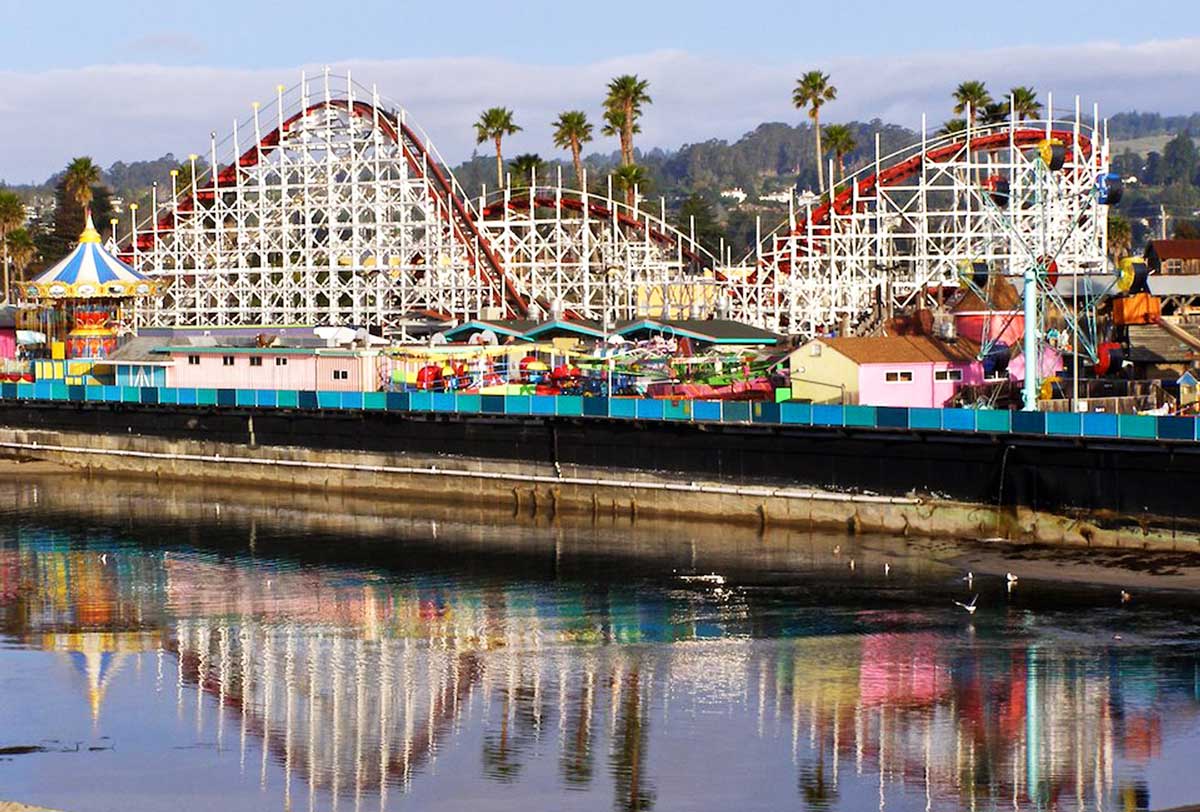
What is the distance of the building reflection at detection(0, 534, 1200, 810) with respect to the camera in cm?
3359

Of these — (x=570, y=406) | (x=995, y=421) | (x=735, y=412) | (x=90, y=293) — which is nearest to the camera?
(x=995, y=421)

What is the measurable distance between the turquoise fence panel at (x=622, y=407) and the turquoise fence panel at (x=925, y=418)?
1065 cm

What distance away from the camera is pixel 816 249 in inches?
3984

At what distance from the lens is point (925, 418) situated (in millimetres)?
55969

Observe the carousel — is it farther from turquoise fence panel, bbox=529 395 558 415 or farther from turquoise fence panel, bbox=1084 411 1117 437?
turquoise fence panel, bbox=1084 411 1117 437

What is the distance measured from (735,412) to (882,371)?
531cm

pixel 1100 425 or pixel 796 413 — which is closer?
pixel 1100 425

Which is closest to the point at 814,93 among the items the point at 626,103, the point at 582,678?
the point at 626,103

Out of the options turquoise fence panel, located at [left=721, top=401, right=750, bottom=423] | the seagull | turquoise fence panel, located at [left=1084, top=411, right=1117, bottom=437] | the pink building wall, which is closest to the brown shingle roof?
the pink building wall

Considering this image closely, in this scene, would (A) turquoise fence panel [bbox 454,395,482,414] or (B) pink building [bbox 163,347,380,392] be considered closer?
(A) turquoise fence panel [bbox 454,395,482,414]

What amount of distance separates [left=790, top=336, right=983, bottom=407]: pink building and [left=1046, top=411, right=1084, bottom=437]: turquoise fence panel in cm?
953

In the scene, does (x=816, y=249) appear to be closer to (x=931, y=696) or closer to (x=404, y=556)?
(x=404, y=556)

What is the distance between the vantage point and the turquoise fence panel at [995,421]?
5450 cm

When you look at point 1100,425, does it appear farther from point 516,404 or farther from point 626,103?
point 626,103
